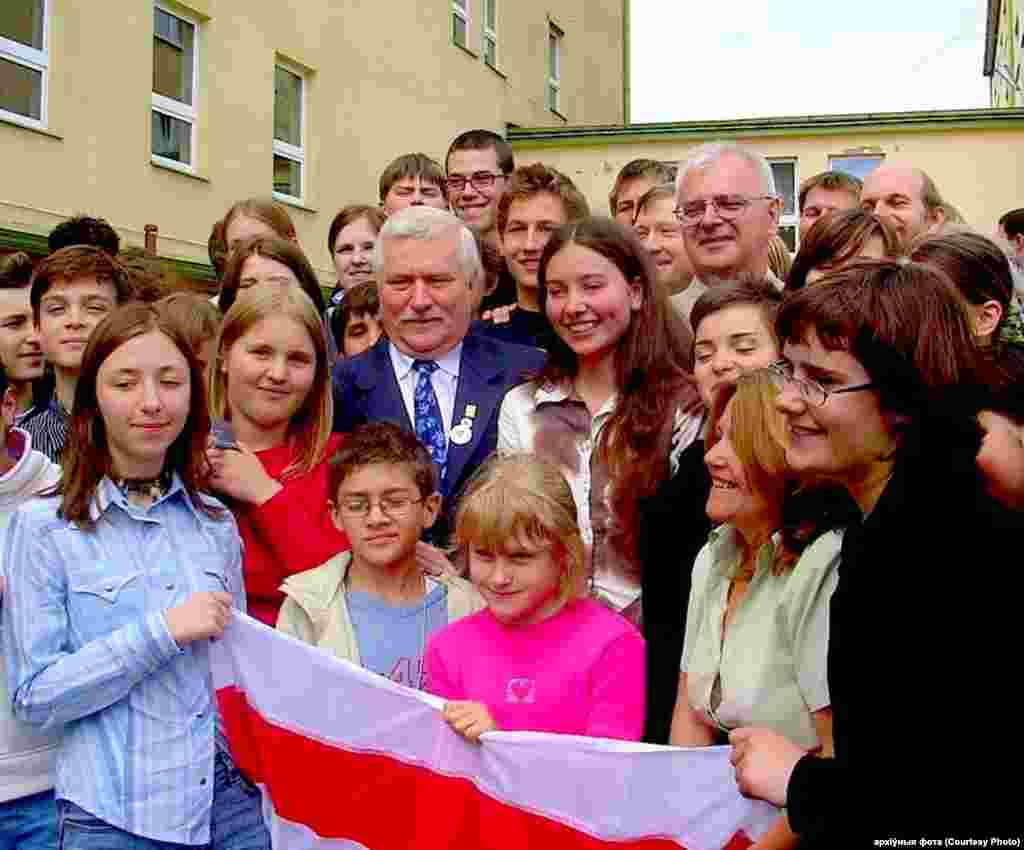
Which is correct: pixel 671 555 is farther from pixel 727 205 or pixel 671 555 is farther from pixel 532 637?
pixel 727 205

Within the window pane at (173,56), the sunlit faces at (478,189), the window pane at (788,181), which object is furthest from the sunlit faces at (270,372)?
the window pane at (788,181)

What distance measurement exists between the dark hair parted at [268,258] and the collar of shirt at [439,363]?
2.61 feet

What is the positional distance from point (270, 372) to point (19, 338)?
1.54 m

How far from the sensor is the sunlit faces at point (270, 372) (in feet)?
12.5

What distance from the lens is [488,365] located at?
→ 164 inches

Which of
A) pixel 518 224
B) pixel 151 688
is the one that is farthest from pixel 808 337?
pixel 518 224

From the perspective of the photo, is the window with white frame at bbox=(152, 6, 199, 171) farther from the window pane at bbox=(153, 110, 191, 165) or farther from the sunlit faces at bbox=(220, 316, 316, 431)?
the sunlit faces at bbox=(220, 316, 316, 431)

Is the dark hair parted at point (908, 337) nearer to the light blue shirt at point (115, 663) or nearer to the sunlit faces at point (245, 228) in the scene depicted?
the light blue shirt at point (115, 663)

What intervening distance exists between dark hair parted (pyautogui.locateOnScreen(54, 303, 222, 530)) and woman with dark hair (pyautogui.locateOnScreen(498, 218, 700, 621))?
987 millimetres

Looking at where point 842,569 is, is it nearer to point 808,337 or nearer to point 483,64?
point 808,337

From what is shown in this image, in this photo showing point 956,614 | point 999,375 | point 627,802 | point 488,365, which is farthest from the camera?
point 488,365

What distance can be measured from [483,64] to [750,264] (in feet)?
65.2

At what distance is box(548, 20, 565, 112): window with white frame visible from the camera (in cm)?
2767

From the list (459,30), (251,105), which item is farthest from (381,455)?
(459,30)
